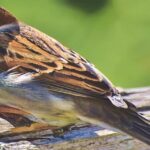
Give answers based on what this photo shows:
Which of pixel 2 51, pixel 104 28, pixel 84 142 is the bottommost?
pixel 84 142

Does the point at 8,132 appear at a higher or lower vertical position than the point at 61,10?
lower

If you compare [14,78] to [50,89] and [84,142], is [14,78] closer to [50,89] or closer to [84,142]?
[50,89]

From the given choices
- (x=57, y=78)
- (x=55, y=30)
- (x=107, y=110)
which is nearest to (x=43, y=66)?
(x=57, y=78)

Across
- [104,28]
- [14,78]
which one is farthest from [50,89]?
[104,28]

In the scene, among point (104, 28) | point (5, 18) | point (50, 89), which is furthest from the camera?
point (104, 28)

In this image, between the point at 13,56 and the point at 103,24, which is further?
the point at 103,24

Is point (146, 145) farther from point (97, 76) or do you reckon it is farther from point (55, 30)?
point (55, 30)

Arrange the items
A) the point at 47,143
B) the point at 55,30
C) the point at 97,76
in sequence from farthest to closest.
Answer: the point at 55,30
the point at 97,76
the point at 47,143

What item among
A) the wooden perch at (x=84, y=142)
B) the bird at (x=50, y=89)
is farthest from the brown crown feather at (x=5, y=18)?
the wooden perch at (x=84, y=142)

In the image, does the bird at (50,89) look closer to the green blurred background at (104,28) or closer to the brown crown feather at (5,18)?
the brown crown feather at (5,18)
